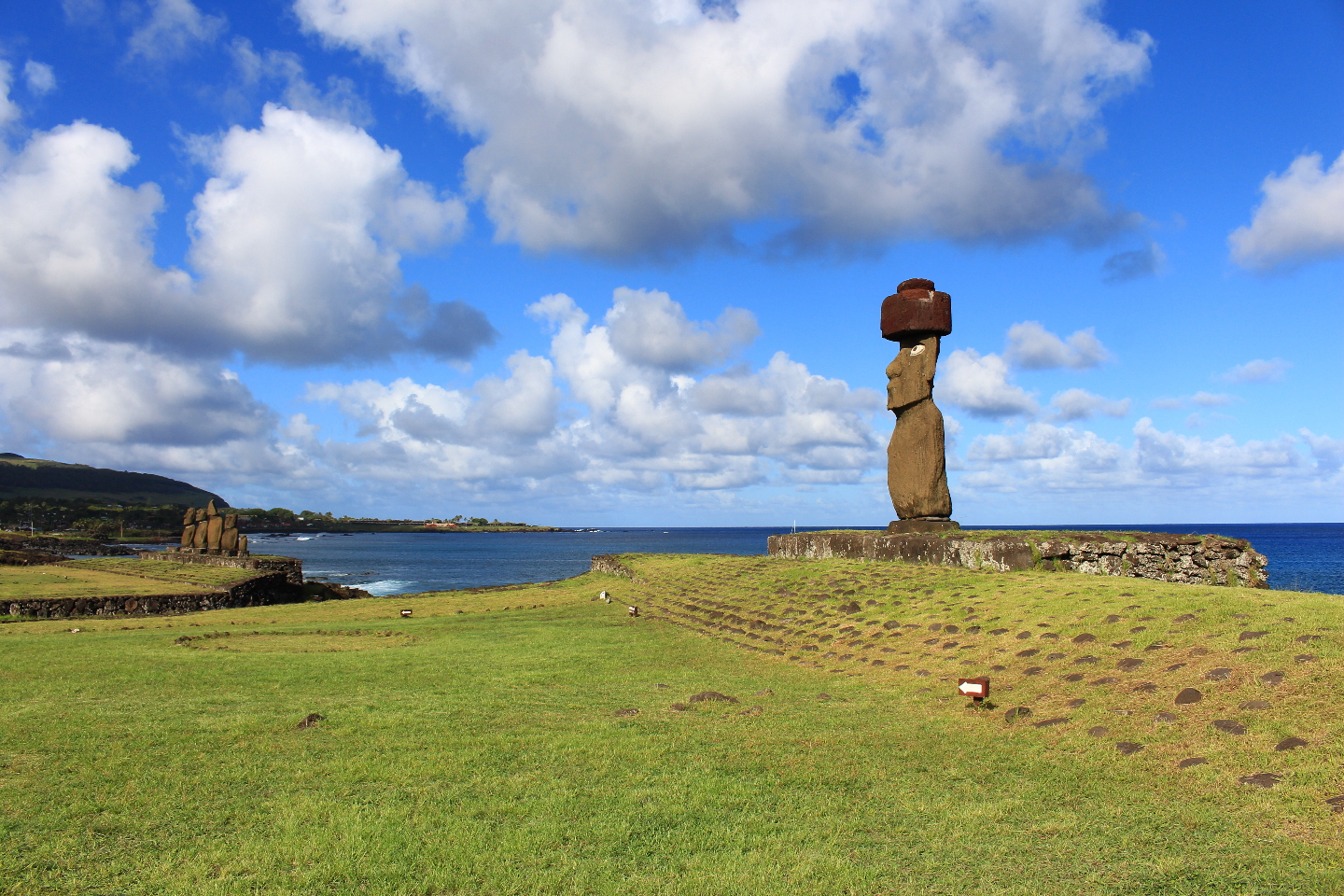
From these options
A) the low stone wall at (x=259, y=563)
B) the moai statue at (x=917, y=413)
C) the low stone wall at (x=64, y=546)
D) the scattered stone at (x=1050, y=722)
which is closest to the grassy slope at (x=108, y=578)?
the low stone wall at (x=259, y=563)

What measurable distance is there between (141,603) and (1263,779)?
29.9 metres

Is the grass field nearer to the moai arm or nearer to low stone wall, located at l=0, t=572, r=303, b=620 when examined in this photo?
the moai arm

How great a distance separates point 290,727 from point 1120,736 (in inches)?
305

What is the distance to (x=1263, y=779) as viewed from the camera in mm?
5340

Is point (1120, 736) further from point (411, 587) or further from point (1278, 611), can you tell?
point (411, 587)

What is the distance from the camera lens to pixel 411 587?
53250mm

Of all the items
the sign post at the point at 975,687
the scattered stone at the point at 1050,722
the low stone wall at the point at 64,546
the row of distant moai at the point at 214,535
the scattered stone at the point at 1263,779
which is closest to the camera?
the scattered stone at the point at 1263,779

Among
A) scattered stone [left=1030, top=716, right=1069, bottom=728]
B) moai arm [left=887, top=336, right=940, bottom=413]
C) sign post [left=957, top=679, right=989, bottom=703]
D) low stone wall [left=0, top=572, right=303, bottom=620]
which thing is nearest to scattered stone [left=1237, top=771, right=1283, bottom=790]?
scattered stone [left=1030, top=716, right=1069, bottom=728]

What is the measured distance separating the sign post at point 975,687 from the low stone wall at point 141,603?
25.5 metres

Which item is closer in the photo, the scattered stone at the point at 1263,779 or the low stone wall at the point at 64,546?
the scattered stone at the point at 1263,779

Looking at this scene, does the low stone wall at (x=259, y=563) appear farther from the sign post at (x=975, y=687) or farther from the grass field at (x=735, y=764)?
the sign post at (x=975, y=687)

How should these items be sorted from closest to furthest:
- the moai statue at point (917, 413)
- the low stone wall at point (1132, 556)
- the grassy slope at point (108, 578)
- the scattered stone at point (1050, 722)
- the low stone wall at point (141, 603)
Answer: the scattered stone at point (1050, 722) → the low stone wall at point (1132, 556) → the moai statue at point (917, 413) → the low stone wall at point (141, 603) → the grassy slope at point (108, 578)

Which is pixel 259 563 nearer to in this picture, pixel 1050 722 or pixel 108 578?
pixel 108 578

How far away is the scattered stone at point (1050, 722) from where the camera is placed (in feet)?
23.3
